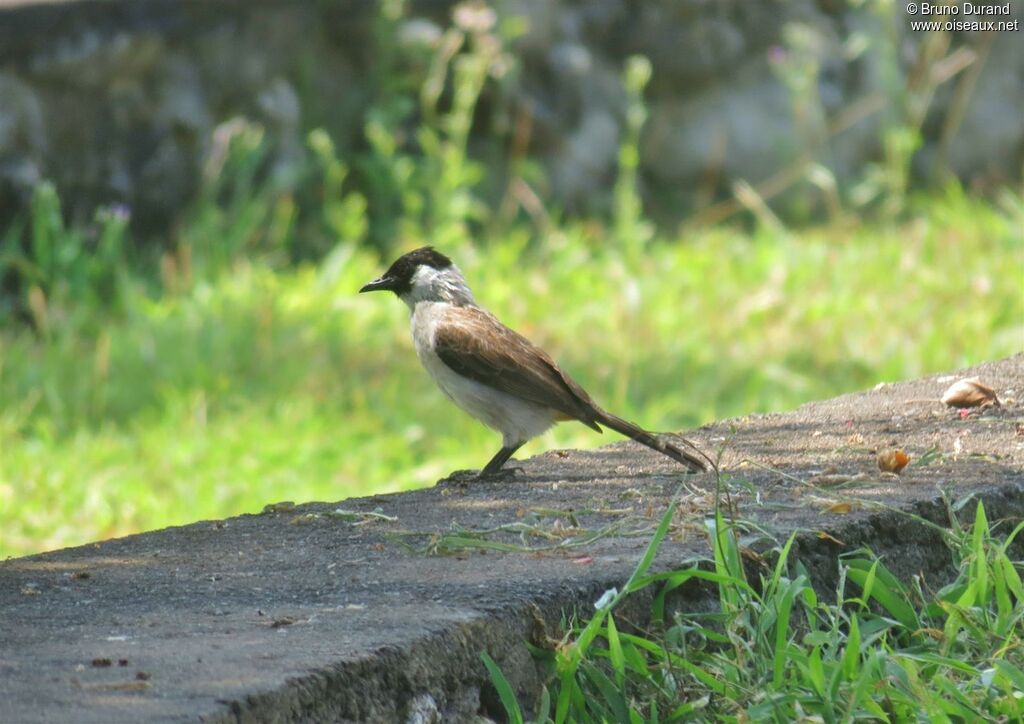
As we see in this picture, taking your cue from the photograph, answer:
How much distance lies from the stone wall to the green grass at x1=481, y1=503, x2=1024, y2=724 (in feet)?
18.5

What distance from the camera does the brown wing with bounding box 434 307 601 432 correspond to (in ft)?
14.9

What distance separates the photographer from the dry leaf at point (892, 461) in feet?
11.8

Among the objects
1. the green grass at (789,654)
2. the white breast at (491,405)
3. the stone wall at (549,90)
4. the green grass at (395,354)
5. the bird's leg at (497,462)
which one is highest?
the stone wall at (549,90)

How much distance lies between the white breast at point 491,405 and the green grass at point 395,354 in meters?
1.38

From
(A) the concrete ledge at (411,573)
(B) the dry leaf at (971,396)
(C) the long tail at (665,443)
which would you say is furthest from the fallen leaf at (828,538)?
(B) the dry leaf at (971,396)

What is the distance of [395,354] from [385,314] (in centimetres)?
45

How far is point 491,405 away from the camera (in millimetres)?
4621

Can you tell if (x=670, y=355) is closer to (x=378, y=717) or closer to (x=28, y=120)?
(x=28, y=120)

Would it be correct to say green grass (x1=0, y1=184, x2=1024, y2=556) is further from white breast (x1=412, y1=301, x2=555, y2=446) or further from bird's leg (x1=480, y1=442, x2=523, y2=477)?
bird's leg (x1=480, y1=442, x2=523, y2=477)

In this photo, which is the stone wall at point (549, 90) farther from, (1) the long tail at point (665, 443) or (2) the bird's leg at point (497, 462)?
(1) the long tail at point (665, 443)

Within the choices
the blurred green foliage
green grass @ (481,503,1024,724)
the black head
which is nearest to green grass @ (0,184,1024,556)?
the blurred green foliage

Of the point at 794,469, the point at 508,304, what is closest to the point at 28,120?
Result: the point at 508,304

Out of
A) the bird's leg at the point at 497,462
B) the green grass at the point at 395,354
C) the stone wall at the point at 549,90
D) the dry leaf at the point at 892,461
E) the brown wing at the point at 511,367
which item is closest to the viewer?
the dry leaf at the point at 892,461

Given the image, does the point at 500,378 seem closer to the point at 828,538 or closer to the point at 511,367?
the point at 511,367
